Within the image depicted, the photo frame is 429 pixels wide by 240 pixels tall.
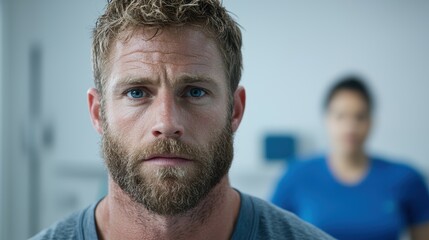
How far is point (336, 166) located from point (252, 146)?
107 cm

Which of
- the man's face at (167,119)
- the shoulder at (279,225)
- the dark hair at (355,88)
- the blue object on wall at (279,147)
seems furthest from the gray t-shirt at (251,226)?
the blue object on wall at (279,147)

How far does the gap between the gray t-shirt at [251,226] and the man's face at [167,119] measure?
0.12 meters

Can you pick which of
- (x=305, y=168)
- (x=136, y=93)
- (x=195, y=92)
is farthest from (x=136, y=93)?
(x=305, y=168)

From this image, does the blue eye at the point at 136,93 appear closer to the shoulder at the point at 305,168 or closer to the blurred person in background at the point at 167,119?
the blurred person in background at the point at 167,119

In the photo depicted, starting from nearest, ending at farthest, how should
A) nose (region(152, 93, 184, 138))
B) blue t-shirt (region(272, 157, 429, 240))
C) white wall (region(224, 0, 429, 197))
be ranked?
nose (region(152, 93, 184, 138)) < blue t-shirt (region(272, 157, 429, 240)) < white wall (region(224, 0, 429, 197))

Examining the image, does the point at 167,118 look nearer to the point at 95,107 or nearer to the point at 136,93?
the point at 136,93

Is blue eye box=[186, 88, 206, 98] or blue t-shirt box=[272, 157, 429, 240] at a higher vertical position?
blue eye box=[186, 88, 206, 98]

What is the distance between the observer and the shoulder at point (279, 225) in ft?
4.00

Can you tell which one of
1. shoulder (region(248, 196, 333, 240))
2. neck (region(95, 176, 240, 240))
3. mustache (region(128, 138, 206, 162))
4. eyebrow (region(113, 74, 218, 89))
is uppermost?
eyebrow (region(113, 74, 218, 89))

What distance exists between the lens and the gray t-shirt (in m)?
1.21

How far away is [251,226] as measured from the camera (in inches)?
47.8

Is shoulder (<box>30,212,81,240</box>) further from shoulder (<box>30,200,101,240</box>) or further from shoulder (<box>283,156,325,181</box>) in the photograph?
shoulder (<box>283,156,325,181</box>)

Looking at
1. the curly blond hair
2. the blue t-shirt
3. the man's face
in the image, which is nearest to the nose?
the man's face

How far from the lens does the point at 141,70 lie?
110cm
